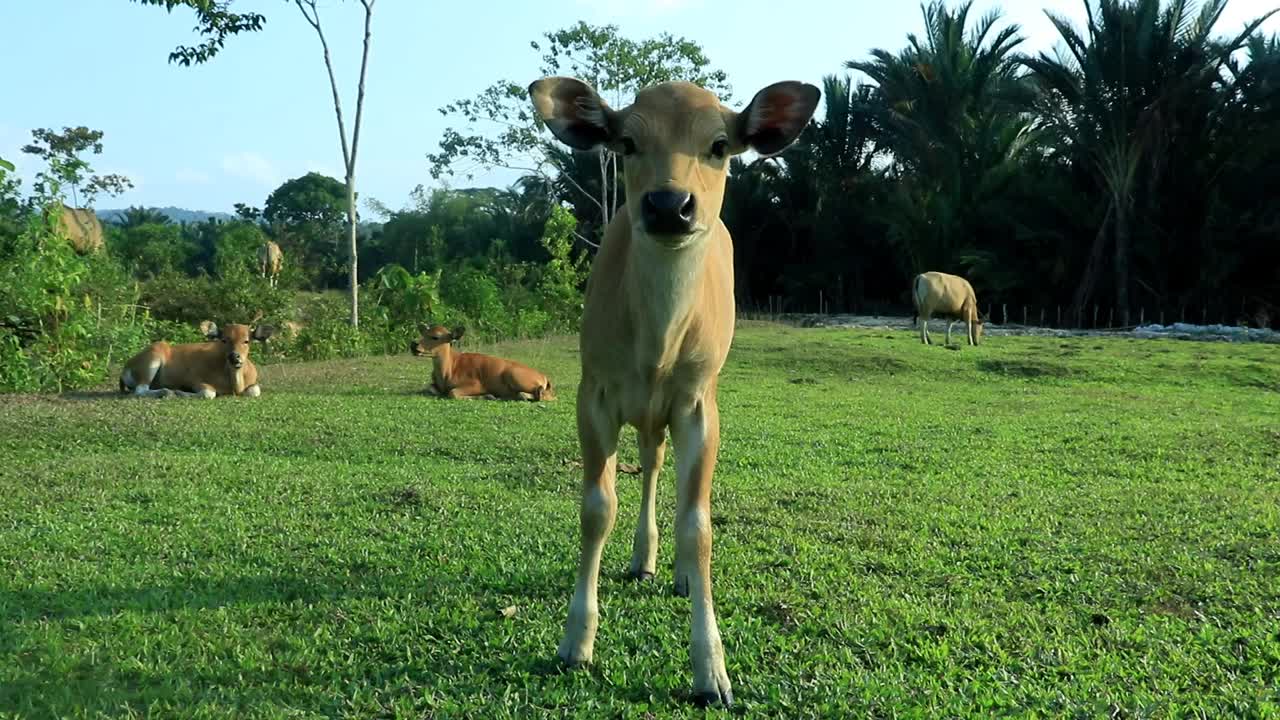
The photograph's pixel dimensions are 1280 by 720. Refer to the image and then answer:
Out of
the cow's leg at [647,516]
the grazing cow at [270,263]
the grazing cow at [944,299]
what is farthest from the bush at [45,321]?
the grazing cow at [944,299]

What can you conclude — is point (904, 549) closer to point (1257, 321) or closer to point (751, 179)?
point (1257, 321)

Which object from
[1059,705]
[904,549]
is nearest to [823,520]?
[904,549]

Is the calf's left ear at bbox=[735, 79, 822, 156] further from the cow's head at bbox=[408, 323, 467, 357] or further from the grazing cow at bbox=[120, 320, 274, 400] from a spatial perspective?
the cow's head at bbox=[408, 323, 467, 357]

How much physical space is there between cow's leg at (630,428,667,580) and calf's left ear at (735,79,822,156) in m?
1.27

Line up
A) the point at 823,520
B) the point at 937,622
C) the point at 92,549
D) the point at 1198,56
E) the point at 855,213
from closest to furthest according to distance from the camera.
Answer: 1. the point at 937,622
2. the point at 92,549
3. the point at 823,520
4. the point at 1198,56
5. the point at 855,213

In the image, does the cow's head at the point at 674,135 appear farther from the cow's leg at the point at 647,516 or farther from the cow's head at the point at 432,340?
the cow's head at the point at 432,340

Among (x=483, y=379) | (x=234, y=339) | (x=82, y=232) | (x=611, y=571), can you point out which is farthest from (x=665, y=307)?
(x=82, y=232)

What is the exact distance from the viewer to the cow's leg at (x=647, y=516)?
4.33 meters

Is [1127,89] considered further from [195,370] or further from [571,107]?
[571,107]

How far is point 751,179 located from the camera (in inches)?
1570

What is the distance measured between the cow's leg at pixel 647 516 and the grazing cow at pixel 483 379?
708cm

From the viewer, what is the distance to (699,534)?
3.56 meters

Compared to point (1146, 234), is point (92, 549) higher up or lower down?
lower down

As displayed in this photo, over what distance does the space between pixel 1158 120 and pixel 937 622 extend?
2736cm
